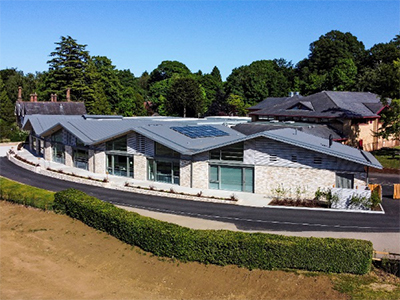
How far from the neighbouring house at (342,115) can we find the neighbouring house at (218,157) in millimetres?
14712

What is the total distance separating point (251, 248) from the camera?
20.2m

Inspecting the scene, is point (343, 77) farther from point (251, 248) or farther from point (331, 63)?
point (251, 248)

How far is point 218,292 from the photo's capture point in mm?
18828

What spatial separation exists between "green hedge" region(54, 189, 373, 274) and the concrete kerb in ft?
31.9

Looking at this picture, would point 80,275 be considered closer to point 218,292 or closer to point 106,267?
point 106,267

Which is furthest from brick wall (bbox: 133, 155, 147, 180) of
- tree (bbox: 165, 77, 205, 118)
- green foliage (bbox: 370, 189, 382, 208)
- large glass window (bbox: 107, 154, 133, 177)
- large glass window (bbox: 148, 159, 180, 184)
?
tree (bbox: 165, 77, 205, 118)

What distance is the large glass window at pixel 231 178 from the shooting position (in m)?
34.8

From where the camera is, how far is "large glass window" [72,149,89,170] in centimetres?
4484

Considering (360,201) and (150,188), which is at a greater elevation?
(150,188)

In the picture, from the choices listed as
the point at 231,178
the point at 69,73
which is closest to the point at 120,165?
the point at 231,178

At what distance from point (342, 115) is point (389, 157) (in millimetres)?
7257

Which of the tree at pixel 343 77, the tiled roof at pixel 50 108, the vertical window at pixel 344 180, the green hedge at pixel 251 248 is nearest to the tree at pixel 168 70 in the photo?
the tree at pixel 343 77

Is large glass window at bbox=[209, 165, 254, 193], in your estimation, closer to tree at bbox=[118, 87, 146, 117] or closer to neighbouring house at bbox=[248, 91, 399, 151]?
neighbouring house at bbox=[248, 91, 399, 151]

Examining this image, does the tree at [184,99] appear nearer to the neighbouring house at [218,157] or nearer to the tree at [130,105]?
the tree at [130,105]
